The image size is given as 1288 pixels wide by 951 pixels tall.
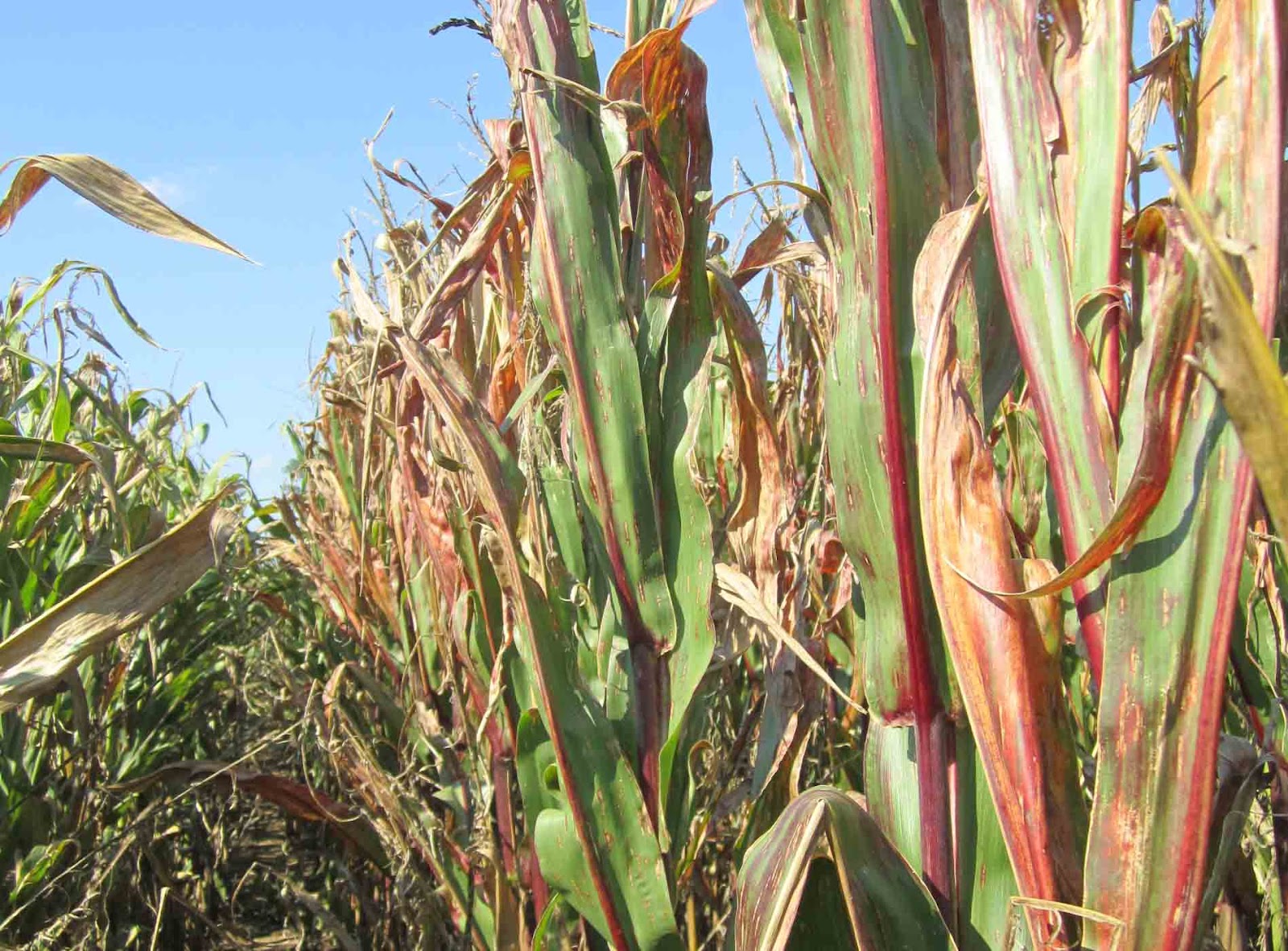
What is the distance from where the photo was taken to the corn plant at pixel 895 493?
0.62 meters

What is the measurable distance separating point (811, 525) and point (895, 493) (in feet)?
1.54

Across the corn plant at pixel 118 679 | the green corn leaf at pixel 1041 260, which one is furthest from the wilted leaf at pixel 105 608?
the green corn leaf at pixel 1041 260

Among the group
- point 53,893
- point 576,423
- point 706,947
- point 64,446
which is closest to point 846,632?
point 706,947

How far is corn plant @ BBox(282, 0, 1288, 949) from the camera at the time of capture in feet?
2.04

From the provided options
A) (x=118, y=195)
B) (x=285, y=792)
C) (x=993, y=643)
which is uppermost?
(x=118, y=195)

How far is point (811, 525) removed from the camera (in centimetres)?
124

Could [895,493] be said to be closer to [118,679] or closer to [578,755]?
[578,755]

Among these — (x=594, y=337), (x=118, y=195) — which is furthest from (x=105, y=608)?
(x=594, y=337)

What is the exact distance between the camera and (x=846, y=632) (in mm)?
1494

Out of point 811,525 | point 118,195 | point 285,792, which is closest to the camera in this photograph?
point 118,195

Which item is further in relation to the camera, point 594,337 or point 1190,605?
point 594,337

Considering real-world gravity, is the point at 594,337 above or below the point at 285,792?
above

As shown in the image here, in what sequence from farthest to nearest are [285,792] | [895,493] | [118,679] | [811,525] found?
[118,679], [285,792], [811,525], [895,493]

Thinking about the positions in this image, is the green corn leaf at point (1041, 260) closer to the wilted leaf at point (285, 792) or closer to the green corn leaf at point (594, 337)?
the green corn leaf at point (594, 337)
